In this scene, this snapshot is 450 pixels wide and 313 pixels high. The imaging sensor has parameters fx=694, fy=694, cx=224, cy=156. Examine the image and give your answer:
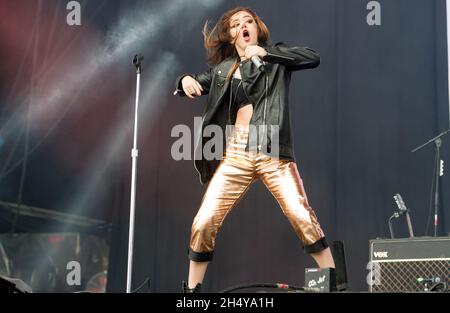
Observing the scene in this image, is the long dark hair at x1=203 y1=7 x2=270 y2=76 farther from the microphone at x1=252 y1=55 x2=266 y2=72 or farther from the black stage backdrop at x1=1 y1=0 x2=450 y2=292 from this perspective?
the black stage backdrop at x1=1 y1=0 x2=450 y2=292

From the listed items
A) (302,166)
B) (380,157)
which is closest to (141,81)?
(302,166)

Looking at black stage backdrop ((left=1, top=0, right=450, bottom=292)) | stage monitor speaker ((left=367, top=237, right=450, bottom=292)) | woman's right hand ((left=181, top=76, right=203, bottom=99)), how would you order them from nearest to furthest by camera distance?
stage monitor speaker ((left=367, top=237, right=450, bottom=292)), woman's right hand ((left=181, top=76, right=203, bottom=99)), black stage backdrop ((left=1, top=0, right=450, bottom=292))

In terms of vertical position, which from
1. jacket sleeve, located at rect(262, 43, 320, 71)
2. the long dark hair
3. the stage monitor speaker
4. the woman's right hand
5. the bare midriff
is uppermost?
the long dark hair

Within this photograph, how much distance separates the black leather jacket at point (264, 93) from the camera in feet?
14.6

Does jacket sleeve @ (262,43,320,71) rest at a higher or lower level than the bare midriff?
higher

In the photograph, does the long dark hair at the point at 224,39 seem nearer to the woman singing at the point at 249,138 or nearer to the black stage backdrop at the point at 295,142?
the woman singing at the point at 249,138

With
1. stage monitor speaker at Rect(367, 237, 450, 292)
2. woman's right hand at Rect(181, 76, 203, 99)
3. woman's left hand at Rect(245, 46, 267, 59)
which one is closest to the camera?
stage monitor speaker at Rect(367, 237, 450, 292)

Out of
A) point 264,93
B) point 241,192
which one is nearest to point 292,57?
point 264,93

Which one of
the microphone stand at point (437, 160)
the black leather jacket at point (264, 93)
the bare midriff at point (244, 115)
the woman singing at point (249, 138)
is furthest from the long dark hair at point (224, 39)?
the microphone stand at point (437, 160)

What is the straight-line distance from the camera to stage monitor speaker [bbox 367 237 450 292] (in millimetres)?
3941

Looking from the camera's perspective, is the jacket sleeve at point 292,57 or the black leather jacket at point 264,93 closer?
the jacket sleeve at point 292,57

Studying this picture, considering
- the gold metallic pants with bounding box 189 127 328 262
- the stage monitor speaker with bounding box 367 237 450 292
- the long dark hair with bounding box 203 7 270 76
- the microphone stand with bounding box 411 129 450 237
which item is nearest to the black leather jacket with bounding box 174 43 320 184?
the gold metallic pants with bounding box 189 127 328 262

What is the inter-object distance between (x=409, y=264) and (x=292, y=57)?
1474 millimetres

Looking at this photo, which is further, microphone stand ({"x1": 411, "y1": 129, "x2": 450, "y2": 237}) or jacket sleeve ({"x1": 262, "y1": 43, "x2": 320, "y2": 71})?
microphone stand ({"x1": 411, "y1": 129, "x2": 450, "y2": 237})
